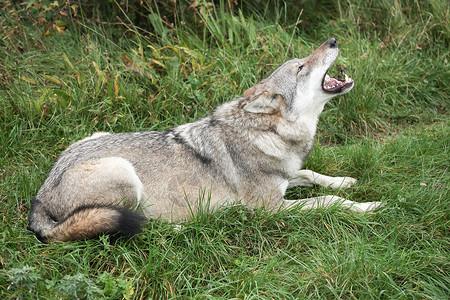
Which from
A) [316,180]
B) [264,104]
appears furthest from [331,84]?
[316,180]

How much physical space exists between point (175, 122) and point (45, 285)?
274cm

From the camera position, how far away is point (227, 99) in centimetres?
541

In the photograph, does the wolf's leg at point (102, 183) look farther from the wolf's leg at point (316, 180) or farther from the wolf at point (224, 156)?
the wolf's leg at point (316, 180)

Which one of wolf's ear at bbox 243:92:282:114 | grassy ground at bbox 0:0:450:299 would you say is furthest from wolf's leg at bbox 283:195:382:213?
wolf's ear at bbox 243:92:282:114

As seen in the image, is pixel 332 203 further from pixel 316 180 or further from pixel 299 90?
pixel 299 90

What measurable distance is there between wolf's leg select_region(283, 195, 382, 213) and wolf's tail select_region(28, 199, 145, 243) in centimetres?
151

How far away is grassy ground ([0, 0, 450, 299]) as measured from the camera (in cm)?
310

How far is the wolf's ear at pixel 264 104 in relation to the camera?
3.98 m

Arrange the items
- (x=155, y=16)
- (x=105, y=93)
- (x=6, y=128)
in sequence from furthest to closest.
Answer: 1. (x=155, y=16)
2. (x=105, y=93)
3. (x=6, y=128)

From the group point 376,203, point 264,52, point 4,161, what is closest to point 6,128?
point 4,161

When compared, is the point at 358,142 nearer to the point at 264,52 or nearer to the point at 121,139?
the point at 264,52

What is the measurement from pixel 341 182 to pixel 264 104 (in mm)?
1229

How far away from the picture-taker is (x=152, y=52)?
5.86 metres

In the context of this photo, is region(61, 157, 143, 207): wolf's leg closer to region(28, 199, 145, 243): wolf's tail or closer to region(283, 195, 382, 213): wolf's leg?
region(28, 199, 145, 243): wolf's tail
